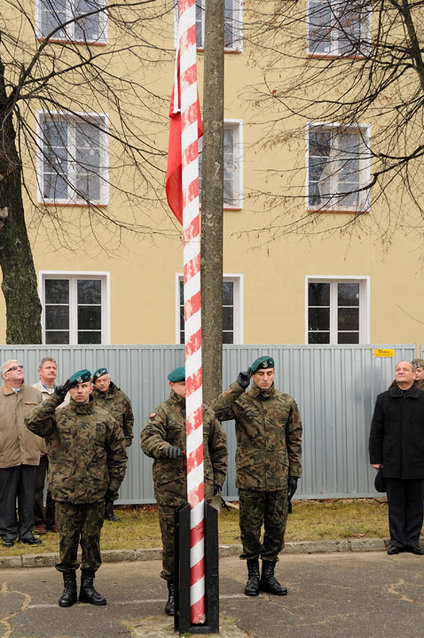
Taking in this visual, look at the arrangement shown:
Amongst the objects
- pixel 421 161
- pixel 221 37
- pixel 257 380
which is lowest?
pixel 257 380

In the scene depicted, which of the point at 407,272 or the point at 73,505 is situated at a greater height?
the point at 407,272

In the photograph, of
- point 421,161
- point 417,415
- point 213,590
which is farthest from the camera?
point 421,161

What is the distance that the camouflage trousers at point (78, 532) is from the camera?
7.83 meters

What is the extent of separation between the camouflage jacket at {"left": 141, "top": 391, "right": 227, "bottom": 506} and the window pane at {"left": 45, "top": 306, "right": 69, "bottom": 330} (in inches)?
434

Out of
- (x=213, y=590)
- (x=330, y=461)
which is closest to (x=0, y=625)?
(x=213, y=590)

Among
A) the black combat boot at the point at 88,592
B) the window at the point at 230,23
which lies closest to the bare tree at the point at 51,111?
the window at the point at 230,23

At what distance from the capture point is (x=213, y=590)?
6836mm

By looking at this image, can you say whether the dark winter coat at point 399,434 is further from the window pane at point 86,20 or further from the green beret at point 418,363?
the window pane at point 86,20

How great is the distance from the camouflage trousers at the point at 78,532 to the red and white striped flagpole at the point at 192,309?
136cm

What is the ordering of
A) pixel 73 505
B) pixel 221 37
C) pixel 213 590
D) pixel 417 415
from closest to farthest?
pixel 213 590
pixel 73 505
pixel 417 415
pixel 221 37

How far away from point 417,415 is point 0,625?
16.9 ft

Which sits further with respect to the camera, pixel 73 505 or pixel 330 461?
pixel 330 461

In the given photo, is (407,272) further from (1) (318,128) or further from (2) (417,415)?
(2) (417,415)

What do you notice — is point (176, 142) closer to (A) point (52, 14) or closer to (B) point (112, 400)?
(B) point (112, 400)
